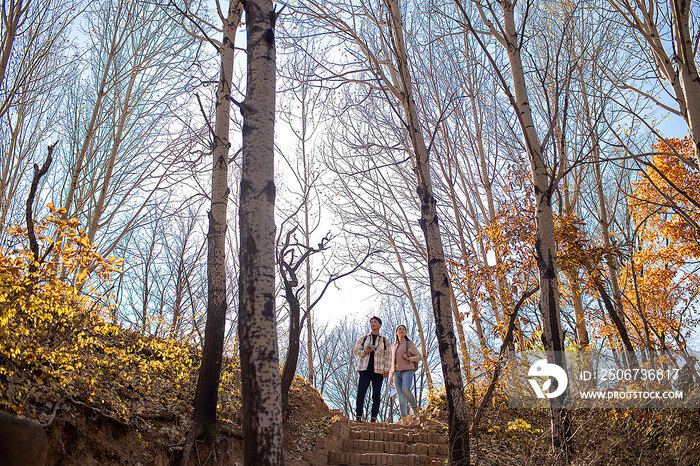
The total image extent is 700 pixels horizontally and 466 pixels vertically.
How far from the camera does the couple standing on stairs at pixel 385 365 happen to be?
7.15 meters

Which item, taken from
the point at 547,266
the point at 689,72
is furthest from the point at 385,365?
the point at 689,72

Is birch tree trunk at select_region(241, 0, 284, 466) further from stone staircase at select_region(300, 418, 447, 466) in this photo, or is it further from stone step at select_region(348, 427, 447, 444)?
stone step at select_region(348, 427, 447, 444)

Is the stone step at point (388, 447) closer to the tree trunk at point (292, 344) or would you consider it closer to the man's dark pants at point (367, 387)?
the tree trunk at point (292, 344)

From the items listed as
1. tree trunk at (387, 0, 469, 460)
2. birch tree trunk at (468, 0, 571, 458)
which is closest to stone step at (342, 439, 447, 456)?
tree trunk at (387, 0, 469, 460)

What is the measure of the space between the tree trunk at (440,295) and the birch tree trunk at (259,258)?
8.32 ft

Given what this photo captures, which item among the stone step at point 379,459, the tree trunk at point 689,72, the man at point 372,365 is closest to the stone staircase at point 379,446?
the stone step at point 379,459

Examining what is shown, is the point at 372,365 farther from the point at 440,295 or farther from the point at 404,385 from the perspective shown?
the point at 440,295

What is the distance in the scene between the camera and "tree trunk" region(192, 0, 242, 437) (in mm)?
4500

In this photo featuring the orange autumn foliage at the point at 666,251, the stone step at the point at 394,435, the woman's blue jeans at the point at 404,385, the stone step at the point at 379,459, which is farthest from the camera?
the orange autumn foliage at the point at 666,251

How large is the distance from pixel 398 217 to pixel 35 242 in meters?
8.72

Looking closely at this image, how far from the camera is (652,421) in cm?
497

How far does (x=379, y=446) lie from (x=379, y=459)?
36cm

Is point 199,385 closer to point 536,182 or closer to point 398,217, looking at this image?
point 536,182

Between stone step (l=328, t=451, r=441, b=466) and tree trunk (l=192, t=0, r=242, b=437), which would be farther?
stone step (l=328, t=451, r=441, b=466)
